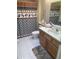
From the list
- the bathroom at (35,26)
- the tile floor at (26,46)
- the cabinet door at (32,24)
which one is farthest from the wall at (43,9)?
the tile floor at (26,46)

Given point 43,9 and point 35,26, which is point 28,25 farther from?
point 43,9

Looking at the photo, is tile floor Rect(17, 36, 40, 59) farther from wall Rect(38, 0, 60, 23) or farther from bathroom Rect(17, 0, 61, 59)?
wall Rect(38, 0, 60, 23)

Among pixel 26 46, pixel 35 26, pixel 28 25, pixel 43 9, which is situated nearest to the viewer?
pixel 26 46

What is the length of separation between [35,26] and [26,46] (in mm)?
478

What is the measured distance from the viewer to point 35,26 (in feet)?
7.59

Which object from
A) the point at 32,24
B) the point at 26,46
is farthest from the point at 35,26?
the point at 26,46

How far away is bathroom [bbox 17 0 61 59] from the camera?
1.95 m

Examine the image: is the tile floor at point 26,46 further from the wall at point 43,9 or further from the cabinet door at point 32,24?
the wall at point 43,9

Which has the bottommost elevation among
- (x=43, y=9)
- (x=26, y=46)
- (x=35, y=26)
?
(x=26, y=46)

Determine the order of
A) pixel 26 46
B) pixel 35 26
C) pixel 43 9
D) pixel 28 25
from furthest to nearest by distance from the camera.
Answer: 1. pixel 43 9
2. pixel 35 26
3. pixel 28 25
4. pixel 26 46

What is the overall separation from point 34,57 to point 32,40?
1.18 feet
